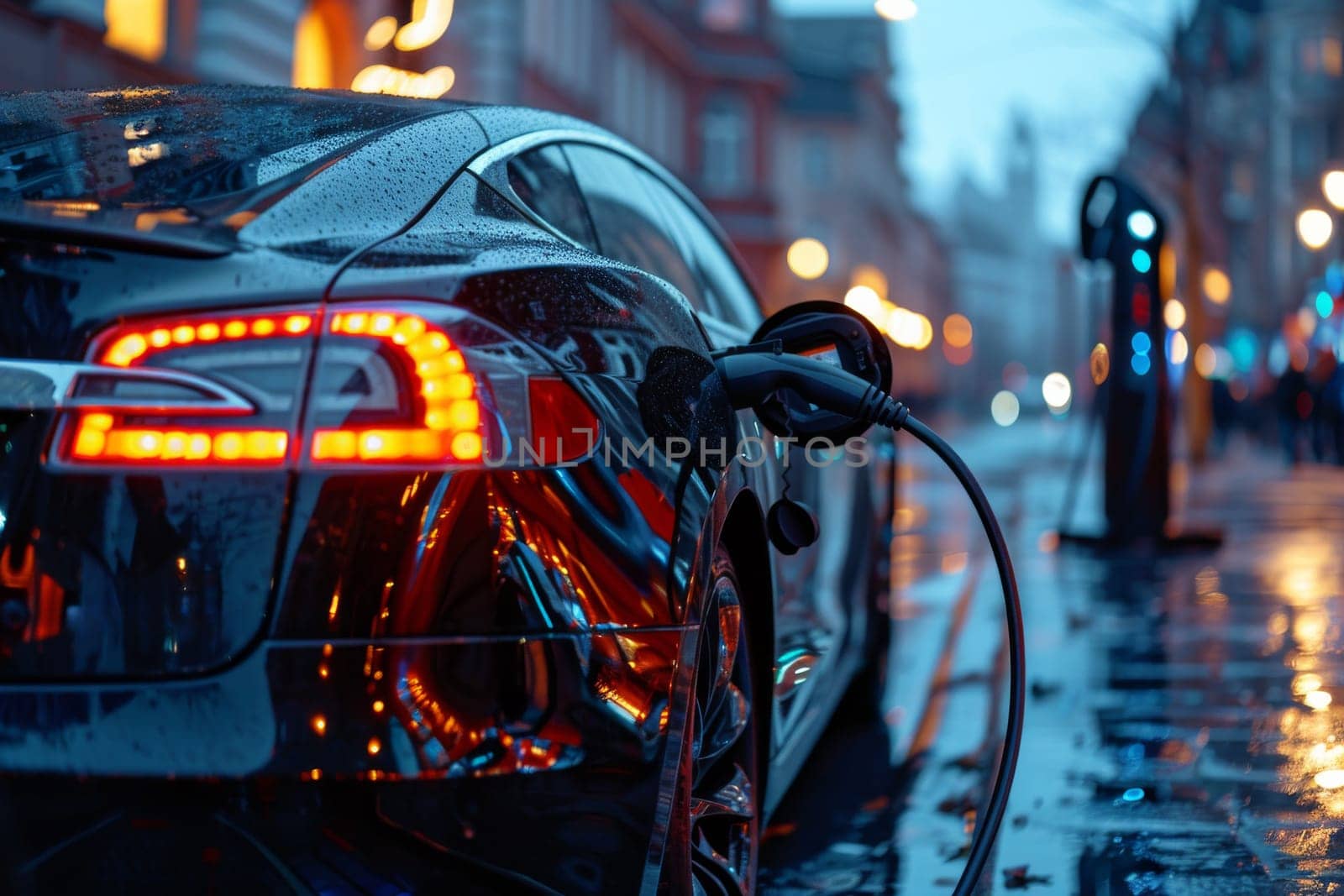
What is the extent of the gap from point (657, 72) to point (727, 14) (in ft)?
17.7

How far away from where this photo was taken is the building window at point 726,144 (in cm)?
5128

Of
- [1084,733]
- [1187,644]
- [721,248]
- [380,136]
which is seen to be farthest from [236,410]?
[1187,644]

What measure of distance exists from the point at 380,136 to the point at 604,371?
1.95 feet

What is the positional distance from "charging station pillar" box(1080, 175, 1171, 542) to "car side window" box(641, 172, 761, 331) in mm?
7842

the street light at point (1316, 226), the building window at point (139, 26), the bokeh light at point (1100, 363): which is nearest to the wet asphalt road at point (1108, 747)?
the bokeh light at point (1100, 363)

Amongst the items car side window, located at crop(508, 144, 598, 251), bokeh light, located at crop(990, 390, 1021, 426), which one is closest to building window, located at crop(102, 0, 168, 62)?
car side window, located at crop(508, 144, 598, 251)

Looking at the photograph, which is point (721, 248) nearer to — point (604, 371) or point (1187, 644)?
point (604, 371)

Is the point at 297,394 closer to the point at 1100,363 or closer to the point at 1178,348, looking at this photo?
the point at 1100,363

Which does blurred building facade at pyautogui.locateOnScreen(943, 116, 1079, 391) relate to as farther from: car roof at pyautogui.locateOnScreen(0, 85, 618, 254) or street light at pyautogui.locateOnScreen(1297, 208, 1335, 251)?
car roof at pyautogui.locateOnScreen(0, 85, 618, 254)

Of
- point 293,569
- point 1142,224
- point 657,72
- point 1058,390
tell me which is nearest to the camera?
point 293,569

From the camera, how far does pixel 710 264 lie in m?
4.73

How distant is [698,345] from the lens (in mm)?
3113

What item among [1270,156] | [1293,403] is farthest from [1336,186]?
[1270,156]

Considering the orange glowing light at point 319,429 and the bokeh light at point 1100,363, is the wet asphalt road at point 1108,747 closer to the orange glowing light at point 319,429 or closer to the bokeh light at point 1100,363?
the orange glowing light at point 319,429
